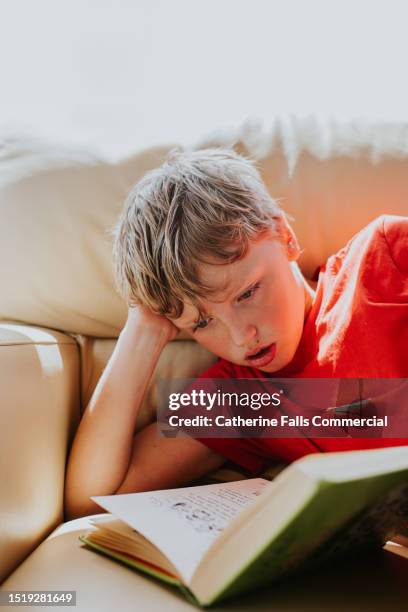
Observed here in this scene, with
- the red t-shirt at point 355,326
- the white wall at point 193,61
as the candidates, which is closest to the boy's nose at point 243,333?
the red t-shirt at point 355,326

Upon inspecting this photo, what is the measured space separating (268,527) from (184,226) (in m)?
0.45

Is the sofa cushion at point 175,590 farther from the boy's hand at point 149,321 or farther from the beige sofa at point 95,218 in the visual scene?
the boy's hand at point 149,321

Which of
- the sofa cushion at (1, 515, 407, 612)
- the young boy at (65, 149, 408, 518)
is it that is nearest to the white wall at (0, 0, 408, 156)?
the young boy at (65, 149, 408, 518)

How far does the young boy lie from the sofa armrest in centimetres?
5

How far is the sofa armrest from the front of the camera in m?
0.77

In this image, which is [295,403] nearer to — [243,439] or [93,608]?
[243,439]

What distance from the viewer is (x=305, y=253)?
3.57ft

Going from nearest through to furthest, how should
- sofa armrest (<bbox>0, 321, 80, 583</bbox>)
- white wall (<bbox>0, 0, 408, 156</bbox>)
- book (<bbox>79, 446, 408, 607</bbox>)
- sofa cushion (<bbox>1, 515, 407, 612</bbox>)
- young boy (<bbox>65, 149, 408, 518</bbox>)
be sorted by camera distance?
book (<bbox>79, 446, 408, 607</bbox>)
sofa cushion (<bbox>1, 515, 407, 612</bbox>)
sofa armrest (<bbox>0, 321, 80, 583</bbox>)
young boy (<bbox>65, 149, 408, 518</bbox>)
white wall (<bbox>0, 0, 408, 156</bbox>)

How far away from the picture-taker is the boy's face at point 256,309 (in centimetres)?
87

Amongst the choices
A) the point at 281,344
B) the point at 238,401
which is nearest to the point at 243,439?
the point at 238,401

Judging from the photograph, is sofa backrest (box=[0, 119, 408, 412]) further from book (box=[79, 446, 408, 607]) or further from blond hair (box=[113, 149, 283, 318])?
book (box=[79, 446, 408, 607])

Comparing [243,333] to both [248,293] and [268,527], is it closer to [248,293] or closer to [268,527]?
[248,293]

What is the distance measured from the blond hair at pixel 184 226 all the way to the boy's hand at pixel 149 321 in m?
0.03

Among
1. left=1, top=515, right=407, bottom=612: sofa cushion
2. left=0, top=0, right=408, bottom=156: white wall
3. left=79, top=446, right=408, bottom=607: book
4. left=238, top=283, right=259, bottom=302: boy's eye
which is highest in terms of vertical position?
left=0, top=0, right=408, bottom=156: white wall
